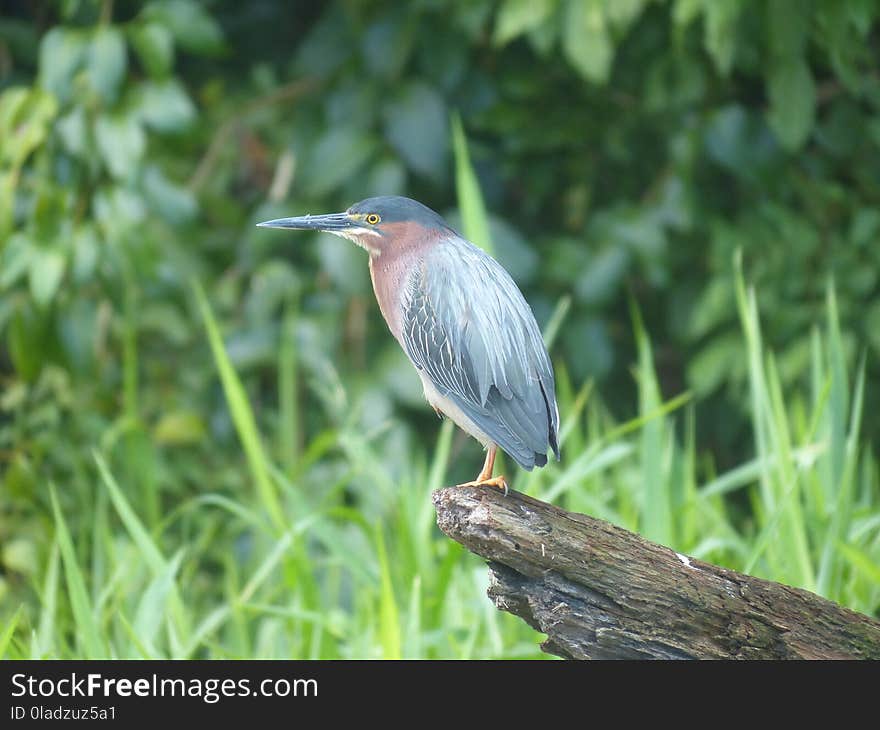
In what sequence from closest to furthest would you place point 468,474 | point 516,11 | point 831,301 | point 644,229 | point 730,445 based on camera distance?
point 831,301 < point 516,11 < point 644,229 < point 468,474 < point 730,445

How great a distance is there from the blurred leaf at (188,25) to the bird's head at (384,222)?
1.89 meters

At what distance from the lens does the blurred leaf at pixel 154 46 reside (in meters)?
3.90

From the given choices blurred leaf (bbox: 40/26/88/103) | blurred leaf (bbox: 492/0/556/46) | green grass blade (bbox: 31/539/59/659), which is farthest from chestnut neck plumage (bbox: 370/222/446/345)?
blurred leaf (bbox: 40/26/88/103)

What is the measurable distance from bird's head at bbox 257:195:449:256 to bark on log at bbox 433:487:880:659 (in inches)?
19.7

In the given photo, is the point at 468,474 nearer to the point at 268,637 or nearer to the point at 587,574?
the point at 268,637

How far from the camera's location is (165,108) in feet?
12.9

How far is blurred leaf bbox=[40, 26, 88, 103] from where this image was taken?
387cm

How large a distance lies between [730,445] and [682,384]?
0.39 m

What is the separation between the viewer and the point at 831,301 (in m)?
3.10

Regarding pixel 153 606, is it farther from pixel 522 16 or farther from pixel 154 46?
pixel 522 16

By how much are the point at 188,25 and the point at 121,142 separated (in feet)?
1.46

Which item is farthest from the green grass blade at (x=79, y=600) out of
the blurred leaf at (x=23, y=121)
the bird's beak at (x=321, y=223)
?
the blurred leaf at (x=23, y=121)

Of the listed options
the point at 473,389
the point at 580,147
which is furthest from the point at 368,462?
the point at 580,147

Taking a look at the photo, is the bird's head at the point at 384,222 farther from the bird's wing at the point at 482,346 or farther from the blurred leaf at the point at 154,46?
the blurred leaf at the point at 154,46
